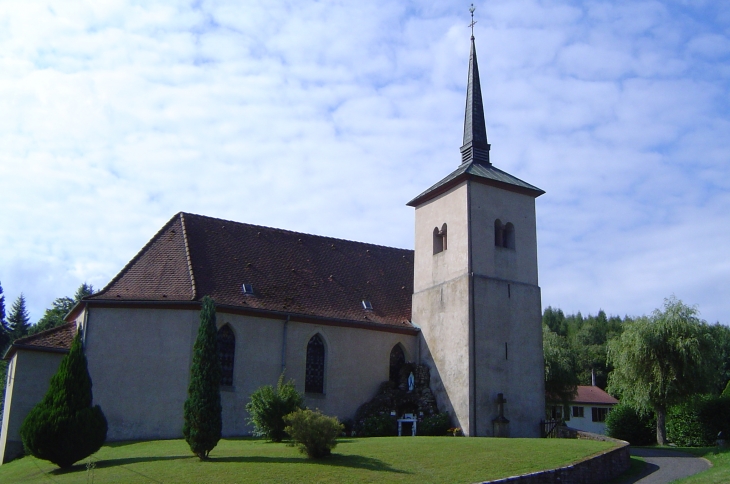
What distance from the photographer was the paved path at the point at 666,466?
2078cm

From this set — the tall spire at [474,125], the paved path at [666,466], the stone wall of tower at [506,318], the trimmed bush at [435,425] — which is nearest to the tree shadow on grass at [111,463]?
the trimmed bush at [435,425]

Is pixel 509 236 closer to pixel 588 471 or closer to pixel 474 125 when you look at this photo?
pixel 474 125

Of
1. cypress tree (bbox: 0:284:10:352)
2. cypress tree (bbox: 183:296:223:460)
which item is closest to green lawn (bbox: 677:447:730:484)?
cypress tree (bbox: 183:296:223:460)

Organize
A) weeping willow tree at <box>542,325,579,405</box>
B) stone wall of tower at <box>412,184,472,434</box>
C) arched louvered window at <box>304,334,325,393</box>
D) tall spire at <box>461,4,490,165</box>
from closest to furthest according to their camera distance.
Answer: stone wall of tower at <box>412,184,472,434</box> < arched louvered window at <box>304,334,325,393</box> < tall spire at <box>461,4,490,165</box> < weeping willow tree at <box>542,325,579,405</box>

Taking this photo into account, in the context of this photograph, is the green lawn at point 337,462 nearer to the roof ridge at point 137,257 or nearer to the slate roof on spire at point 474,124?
the roof ridge at point 137,257

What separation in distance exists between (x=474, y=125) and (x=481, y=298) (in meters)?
9.74

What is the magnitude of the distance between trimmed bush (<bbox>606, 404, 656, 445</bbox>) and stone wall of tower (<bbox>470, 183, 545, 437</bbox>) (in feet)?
32.5

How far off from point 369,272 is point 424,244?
3725 mm

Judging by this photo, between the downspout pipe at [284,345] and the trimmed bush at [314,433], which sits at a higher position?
the downspout pipe at [284,345]

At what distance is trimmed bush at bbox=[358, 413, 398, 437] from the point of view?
28.8 meters

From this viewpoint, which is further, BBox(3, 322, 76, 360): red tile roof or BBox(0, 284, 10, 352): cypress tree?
BBox(0, 284, 10, 352): cypress tree

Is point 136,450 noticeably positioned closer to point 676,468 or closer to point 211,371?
point 211,371

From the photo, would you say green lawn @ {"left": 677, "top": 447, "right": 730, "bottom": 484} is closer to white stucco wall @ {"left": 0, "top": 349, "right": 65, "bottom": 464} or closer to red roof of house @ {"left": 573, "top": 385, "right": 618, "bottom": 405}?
white stucco wall @ {"left": 0, "top": 349, "right": 65, "bottom": 464}

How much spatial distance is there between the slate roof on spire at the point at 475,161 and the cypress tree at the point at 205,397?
49.5 ft
